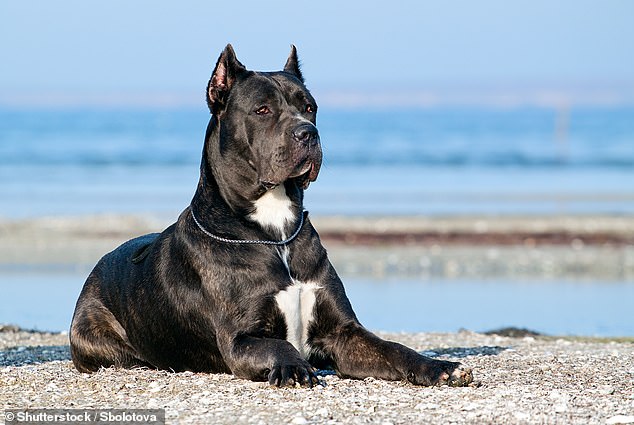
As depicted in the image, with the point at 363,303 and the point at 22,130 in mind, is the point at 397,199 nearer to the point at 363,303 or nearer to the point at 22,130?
the point at 363,303

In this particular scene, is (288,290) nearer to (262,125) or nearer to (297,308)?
(297,308)

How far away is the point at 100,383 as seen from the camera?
7.16m

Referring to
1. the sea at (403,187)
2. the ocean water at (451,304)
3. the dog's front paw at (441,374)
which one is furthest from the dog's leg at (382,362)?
the sea at (403,187)

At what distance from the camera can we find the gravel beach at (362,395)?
5.98 meters

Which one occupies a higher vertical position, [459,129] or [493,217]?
[459,129]

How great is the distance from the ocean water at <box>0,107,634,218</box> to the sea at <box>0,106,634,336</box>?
2.2 inches

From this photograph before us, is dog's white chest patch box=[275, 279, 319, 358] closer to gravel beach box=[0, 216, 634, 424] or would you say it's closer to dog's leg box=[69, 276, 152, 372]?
gravel beach box=[0, 216, 634, 424]

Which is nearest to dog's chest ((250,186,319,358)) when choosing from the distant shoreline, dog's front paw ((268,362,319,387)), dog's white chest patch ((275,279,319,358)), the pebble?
dog's white chest patch ((275,279,319,358))

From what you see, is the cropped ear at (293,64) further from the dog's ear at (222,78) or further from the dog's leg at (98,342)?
the dog's leg at (98,342)

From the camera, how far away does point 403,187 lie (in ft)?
100

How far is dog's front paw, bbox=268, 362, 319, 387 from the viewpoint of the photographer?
666cm

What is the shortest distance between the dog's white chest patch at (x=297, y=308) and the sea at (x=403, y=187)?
196 inches

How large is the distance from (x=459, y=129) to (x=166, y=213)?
4923cm

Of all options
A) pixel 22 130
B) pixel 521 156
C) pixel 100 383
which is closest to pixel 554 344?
pixel 100 383
